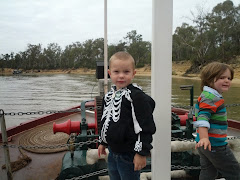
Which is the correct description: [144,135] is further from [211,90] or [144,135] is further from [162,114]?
[211,90]

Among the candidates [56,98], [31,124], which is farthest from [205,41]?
[31,124]

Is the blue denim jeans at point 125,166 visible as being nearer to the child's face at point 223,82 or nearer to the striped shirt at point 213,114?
the striped shirt at point 213,114

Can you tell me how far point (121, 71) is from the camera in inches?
53.9

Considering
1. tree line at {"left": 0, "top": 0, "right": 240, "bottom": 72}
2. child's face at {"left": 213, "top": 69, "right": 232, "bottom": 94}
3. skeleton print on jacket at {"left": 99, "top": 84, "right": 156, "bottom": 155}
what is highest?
tree line at {"left": 0, "top": 0, "right": 240, "bottom": 72}

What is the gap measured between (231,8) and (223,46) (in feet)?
25.5

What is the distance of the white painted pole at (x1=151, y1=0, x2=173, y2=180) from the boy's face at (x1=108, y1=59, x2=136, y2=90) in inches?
5.9

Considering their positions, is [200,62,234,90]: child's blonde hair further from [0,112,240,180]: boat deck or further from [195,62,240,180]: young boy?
[0,112,240,180]: boat deck

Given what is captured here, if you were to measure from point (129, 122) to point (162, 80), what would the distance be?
0.32 meters

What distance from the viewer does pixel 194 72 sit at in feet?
110

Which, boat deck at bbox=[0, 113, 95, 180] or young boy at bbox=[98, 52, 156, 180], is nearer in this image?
young boy at bbox=[98, 52, 156, 180]

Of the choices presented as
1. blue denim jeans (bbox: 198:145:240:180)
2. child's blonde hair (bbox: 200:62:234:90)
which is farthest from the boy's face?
blue denim jeans (bbox: 198:145:240:180)

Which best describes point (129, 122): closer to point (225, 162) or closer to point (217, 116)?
point (217, 116)

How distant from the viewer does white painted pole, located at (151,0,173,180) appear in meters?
1.26

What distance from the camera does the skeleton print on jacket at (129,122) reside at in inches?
49.3
